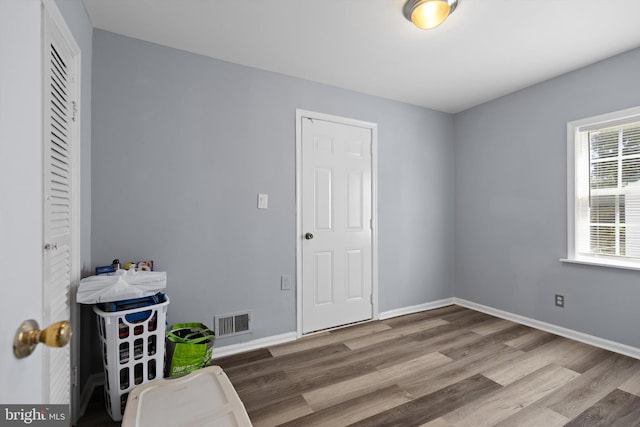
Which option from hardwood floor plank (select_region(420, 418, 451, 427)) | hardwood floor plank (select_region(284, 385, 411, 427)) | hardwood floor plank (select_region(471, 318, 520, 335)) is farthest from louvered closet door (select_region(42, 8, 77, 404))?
hardwood floor plank (select_region(471, 318, 520, 335))

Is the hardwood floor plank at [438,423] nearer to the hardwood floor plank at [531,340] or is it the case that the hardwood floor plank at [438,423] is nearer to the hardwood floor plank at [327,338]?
the hardwood floor plank at [327,338]

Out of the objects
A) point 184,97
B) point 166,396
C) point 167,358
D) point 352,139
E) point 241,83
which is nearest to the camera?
point 166,396

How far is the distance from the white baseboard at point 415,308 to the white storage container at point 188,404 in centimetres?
234

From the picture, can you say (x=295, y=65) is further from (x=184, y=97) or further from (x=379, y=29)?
(x=184, y=97)

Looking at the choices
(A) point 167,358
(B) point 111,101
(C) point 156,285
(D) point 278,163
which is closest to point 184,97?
(B) point 111,101

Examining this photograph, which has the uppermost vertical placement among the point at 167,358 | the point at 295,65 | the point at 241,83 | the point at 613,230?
the point at 295,65

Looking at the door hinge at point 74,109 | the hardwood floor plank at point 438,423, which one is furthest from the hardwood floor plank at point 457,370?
the door hinge at point 74,109

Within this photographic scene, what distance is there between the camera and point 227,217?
257 cm

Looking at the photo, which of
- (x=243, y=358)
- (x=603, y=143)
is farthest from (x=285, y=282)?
(x=603, y=143)

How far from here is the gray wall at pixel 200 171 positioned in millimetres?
2180

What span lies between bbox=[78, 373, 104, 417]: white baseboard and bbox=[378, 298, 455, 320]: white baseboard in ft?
8.43

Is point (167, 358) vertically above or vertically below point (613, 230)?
below

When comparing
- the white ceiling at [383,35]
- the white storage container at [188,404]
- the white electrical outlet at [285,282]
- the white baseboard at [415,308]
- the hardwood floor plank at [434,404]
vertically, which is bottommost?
the hardwood floor plank at [434,404]

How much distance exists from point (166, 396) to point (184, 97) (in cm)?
212
